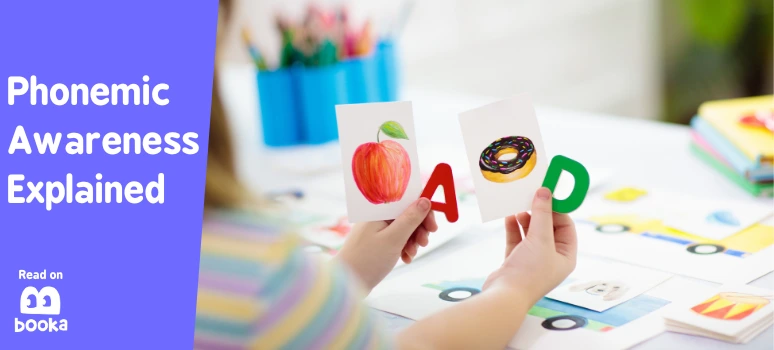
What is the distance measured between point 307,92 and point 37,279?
0.79m

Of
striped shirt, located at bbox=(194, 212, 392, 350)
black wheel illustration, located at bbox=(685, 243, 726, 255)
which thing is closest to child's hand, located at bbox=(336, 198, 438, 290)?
striped shirt, located at bbox=(194, 212, 392, 350)

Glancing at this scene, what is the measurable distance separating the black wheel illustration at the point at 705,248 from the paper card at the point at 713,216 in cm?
3

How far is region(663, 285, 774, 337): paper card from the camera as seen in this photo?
79 cm

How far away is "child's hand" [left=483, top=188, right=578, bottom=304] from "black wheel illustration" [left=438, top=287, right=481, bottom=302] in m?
0.04

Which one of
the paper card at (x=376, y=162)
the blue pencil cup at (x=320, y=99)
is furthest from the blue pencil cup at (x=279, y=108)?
the paper card at (x=376, y=162)

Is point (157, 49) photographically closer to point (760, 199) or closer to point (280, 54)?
point (280, 54)

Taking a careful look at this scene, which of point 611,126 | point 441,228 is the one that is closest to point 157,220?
point 441,228

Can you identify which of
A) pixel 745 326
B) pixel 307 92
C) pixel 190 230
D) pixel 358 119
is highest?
pixel 307 92

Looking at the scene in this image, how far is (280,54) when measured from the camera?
5.13ft

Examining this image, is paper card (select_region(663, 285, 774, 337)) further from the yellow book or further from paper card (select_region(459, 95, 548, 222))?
the yellow book

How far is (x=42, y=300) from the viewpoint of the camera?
32.8 inches

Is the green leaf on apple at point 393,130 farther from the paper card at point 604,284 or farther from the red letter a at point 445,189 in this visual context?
the paper card at point 604,284

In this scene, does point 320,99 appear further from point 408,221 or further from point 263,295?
point 263,295

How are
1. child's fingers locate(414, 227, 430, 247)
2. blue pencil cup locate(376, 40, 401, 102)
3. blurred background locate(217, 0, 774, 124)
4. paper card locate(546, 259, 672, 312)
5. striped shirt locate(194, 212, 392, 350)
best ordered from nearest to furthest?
1. striped shirt locate(194, 212, 392, 350)
2. paper card locate(546, 259, 672, 312)
3. child's fingers locate(414, 227, 430, 247)
4. blue pencil cup locate(376, 40, 401, 102)
5. blurred background locate(217, 0, 774, 124)
